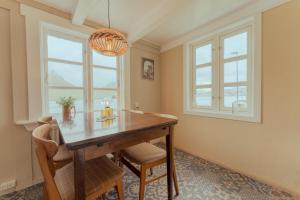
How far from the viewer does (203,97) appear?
2613 millimetres

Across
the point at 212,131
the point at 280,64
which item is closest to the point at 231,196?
the point at 212,131

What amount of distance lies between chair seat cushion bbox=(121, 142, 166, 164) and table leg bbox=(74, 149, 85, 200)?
1.92ft

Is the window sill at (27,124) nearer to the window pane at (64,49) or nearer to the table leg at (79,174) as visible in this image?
the window pane at (64,49)

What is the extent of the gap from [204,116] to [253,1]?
1.71 meters

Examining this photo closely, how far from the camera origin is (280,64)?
5.42 feet

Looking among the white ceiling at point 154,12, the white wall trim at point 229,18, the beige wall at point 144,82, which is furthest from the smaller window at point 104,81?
the white wall trim at point 229,18

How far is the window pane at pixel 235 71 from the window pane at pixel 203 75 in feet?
Answer: 0.95

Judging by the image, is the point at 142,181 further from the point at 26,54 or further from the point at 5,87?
the point at 26,54

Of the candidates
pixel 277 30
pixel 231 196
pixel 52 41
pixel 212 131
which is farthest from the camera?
pixel 212 131

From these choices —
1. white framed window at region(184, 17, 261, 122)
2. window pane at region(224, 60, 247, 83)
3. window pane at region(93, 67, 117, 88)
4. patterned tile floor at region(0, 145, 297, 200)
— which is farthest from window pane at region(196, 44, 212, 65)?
patterned tile floor at region(0, 145, 297, 200)

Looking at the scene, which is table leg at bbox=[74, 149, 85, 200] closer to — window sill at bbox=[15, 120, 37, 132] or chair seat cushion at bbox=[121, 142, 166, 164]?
chair seat cushion at bbox=[121, 142, 166, 164]

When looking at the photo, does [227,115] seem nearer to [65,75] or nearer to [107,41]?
[107,41]

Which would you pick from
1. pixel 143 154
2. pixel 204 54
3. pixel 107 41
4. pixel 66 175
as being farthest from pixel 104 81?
pixel 204 54

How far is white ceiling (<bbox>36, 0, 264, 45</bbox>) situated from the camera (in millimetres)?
1806
